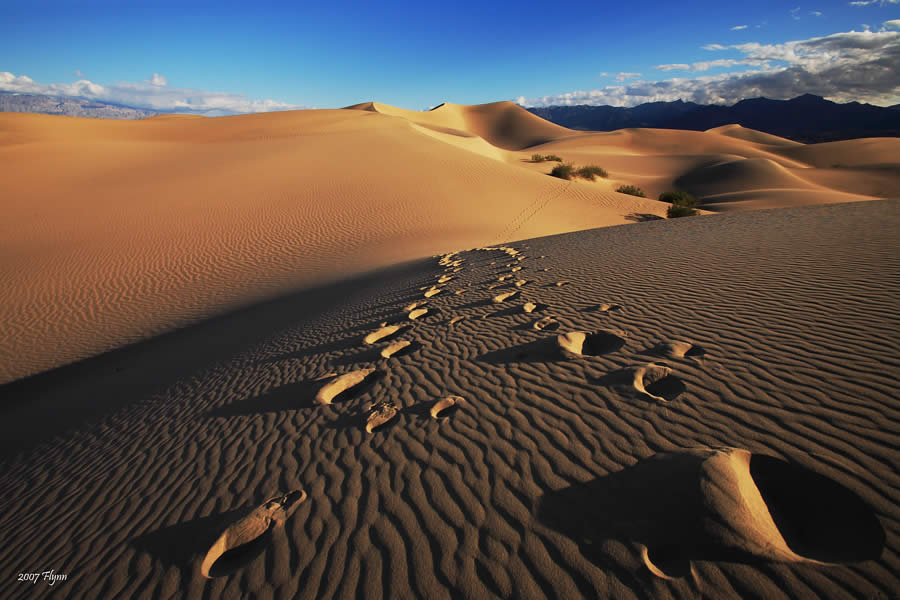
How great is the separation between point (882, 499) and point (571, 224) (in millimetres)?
13745

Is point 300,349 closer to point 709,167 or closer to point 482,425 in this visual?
point 482,425

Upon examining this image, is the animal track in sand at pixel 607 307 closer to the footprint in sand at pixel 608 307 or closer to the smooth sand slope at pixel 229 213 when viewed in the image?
the footprint in sand at pixel 608 307

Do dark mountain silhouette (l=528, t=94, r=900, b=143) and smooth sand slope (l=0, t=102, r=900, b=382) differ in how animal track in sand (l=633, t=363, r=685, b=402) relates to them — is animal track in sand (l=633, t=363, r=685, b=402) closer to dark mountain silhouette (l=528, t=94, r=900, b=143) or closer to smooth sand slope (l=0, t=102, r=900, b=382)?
smooth sand slope (l=0, t=102, r=900, b=382)

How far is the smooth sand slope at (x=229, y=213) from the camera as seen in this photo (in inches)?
380

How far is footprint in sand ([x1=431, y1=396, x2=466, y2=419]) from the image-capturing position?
331 cm

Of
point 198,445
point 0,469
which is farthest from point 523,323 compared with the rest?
point 0,469

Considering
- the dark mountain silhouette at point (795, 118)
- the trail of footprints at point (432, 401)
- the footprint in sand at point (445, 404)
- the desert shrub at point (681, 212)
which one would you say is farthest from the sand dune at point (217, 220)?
the dark mountain silhouette at point (795, 118)

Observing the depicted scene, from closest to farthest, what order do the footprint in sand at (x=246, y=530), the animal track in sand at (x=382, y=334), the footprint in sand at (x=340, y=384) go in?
the footprint in sand at (x=246, y=530), the footprint in sand at (x=340, y=384), the animal track in sand at (x=382, y=334)

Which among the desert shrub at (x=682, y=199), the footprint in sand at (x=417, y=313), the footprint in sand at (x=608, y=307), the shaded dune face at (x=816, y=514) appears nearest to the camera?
the shaded dune face at (x=816, y=514)

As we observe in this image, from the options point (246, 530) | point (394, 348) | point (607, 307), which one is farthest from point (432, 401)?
point (607, 307)

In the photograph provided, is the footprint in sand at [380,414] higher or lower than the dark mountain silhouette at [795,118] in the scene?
lower

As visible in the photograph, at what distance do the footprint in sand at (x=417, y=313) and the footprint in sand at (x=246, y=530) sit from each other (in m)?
3.27

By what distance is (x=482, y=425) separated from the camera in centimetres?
300

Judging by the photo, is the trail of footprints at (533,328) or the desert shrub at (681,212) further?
the desert shrub at (681,212)
